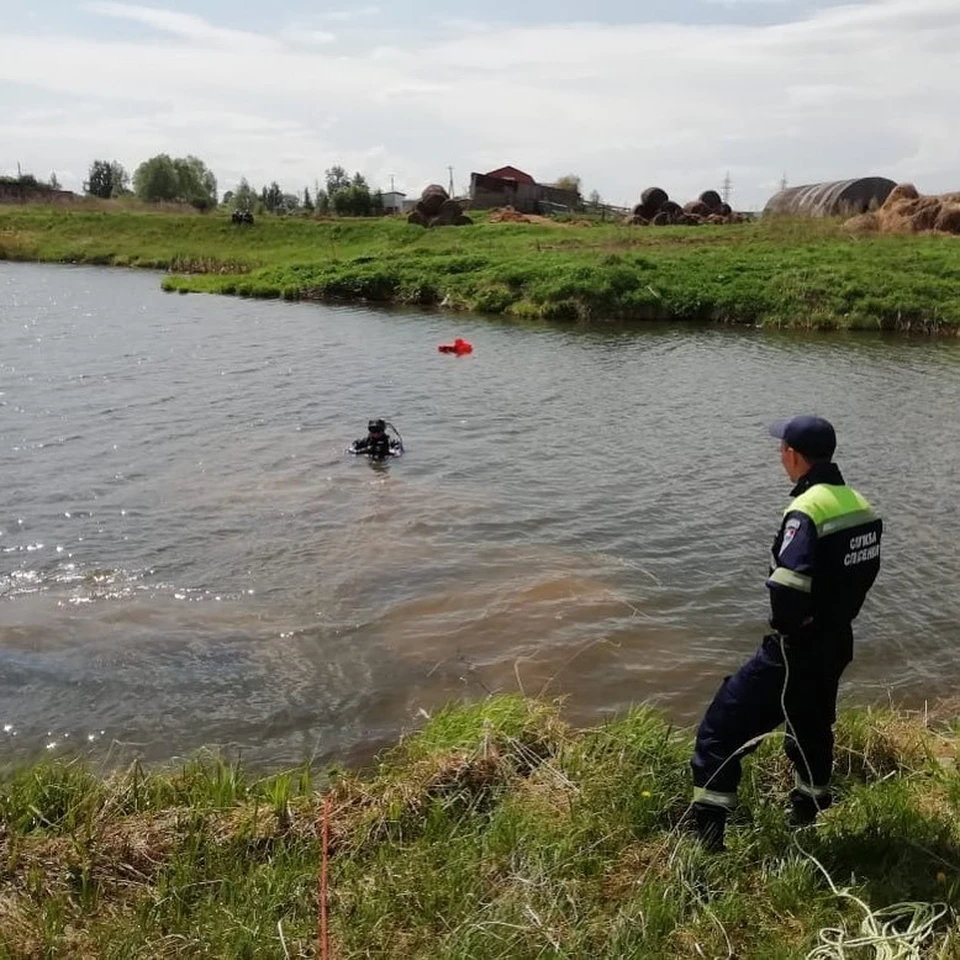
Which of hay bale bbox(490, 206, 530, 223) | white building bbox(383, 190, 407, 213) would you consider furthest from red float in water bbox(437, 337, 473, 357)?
white building bbox(383, 190, 407, 213)

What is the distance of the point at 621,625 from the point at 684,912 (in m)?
4.14

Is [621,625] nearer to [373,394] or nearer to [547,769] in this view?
[547,769]

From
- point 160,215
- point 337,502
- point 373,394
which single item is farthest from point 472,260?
point 160,215

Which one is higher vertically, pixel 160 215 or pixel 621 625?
pixel 160 215

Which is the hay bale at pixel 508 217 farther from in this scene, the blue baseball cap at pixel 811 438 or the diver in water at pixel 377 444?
the blue baseball cap at pixel 811 438

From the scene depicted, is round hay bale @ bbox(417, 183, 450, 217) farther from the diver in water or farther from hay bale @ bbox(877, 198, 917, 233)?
the diver in water

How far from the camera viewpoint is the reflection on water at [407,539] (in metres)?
7.13

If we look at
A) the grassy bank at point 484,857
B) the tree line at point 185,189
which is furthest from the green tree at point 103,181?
the grassy bank at point 484,857

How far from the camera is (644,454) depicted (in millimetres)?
14016

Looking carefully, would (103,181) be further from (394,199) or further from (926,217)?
(926,217)

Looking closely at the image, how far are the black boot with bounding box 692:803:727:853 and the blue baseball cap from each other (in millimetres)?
1792

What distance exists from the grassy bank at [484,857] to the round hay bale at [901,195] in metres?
39.8

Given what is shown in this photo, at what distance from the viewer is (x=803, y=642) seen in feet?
14.4

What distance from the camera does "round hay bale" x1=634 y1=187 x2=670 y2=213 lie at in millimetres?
51531
